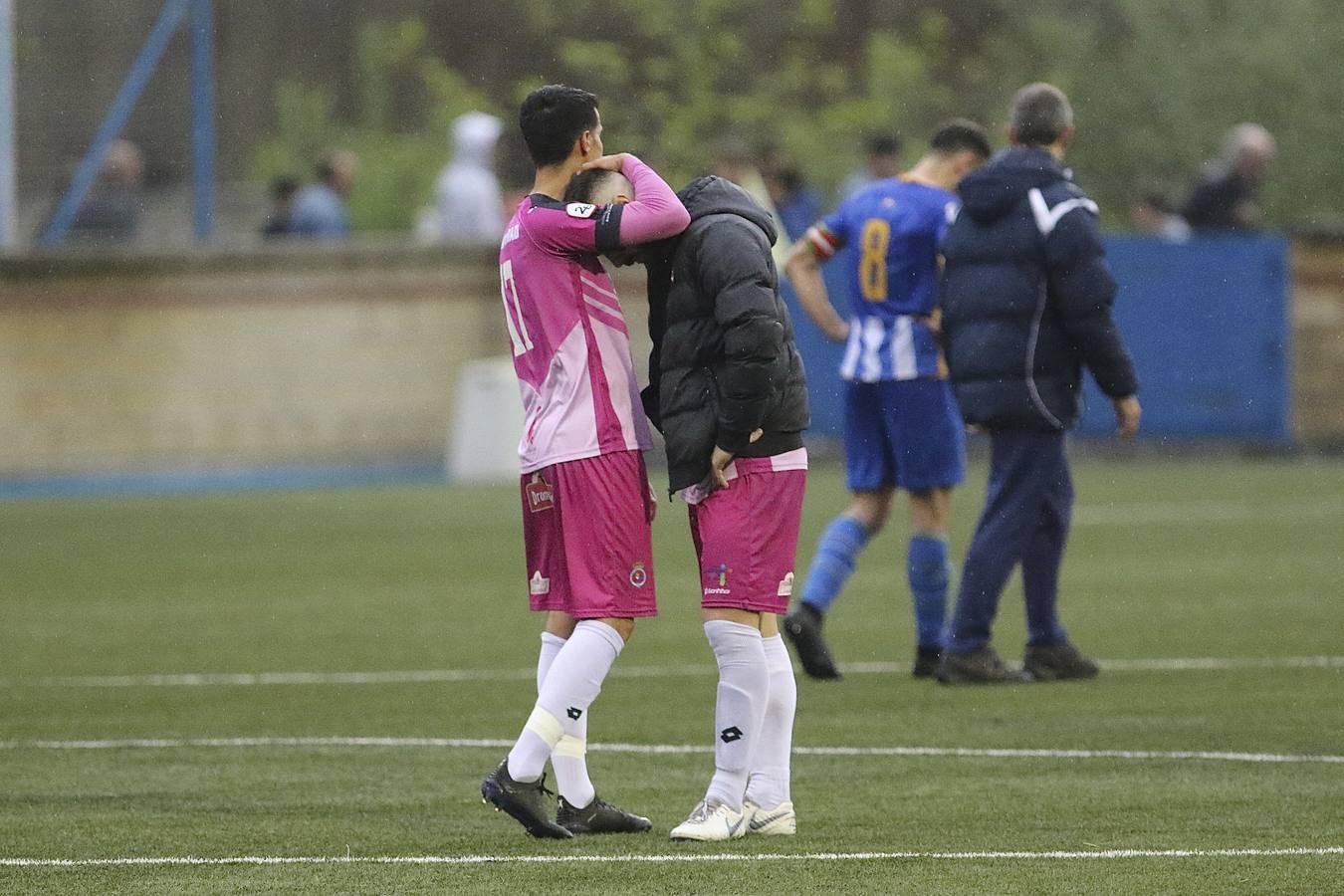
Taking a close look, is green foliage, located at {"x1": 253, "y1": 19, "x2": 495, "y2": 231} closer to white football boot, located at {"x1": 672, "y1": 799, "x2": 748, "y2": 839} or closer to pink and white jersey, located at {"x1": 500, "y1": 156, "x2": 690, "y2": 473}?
pink and white jersey, located at {"x1": 500, "y1": 156, "x2": 690, "y2": 473}

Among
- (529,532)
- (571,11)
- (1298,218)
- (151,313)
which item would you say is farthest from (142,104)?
(529,532)

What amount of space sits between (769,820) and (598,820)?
1.46 ft

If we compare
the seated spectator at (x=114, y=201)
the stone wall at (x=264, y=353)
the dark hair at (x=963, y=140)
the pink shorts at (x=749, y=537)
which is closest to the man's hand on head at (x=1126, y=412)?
the dark hair at (x=963, y=140)

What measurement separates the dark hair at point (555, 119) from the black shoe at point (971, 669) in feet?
12.4

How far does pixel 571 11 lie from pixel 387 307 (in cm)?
1053

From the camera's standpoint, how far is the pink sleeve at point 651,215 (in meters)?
6.92

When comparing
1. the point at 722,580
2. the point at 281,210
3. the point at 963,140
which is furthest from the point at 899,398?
the point at 281,210

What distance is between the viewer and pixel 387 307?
1005 inches

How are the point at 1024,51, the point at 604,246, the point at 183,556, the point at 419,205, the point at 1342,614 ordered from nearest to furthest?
the point at 604,246 → the point at 1342,614 → the point at 183,556 → the point at 419,205 → the point at 1024,51

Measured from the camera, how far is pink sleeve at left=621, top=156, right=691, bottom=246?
6918 millimetres

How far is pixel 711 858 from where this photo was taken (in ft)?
21.8

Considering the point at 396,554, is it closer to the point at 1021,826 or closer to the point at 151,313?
the point at 151,313

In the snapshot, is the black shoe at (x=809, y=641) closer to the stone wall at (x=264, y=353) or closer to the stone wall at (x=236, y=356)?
the stone wall at (x=264, y=353)

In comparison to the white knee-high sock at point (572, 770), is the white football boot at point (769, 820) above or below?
below
